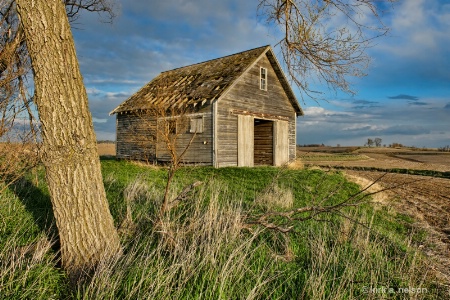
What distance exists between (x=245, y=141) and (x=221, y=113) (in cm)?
201

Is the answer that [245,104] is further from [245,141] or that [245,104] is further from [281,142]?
[281,142]

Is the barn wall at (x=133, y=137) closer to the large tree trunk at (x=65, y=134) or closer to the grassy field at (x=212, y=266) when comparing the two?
the grassy field at (x=212, y=266)

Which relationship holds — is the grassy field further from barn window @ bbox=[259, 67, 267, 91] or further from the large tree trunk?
barn window @ bbox=[259, 67, 267, 91]

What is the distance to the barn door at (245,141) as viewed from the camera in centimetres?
1608

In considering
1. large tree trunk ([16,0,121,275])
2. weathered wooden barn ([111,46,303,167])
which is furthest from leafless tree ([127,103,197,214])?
large tree trunk ([16,0,121,275])

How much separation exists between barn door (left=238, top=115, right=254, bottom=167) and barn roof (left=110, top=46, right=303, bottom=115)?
2.01 meters

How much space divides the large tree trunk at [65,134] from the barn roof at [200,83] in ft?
36.1

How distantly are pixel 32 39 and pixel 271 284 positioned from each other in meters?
3.62

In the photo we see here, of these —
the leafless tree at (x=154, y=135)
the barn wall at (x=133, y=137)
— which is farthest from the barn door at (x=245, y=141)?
the barn wall at (x=133, y=137)

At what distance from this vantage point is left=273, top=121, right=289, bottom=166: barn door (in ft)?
59.0

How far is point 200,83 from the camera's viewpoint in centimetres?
1689

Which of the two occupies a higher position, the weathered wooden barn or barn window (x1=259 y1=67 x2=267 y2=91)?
barn window (x1=259 y1=67 x2=267 y2=91)

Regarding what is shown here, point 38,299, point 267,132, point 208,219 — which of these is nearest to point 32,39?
point 38,299

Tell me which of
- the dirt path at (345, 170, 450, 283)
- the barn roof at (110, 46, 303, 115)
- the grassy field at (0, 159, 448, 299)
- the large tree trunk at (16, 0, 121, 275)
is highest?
the barn roof at (110, 46, 303, 115)
